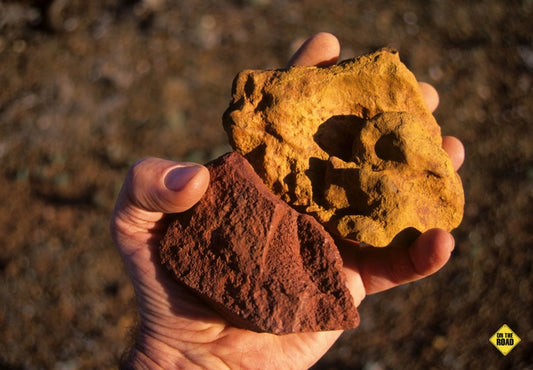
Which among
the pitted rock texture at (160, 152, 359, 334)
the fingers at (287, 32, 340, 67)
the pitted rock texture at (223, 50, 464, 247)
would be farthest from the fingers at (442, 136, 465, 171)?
the pitted rock texture at (160, 152, 359, 334)

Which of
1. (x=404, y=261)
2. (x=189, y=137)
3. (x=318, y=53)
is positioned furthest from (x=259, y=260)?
(x=189, y=137)

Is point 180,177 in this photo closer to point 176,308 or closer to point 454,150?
point 176,308

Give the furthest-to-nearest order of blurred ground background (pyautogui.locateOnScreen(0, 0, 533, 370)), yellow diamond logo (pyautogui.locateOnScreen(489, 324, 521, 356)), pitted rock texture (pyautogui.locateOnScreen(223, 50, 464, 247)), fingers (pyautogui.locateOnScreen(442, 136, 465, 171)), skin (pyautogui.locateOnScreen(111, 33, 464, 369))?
blurred ground background (pyautogui.locateOnScreen(0, 0, 533, 370))
yellow diamond logo (pyautogui.locateOnScreen(489, 324, 521, 356))
fingers (pyautogui.locateOnScreen(442, 136, 465, 171))
skin (pyautogui.locateOnScreen(111, 33, 464, 369))
pitted rock texture (pyautogui.locateOnScreen(223, 50, 464, 247))

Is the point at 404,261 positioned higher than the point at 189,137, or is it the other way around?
the point at 404,261

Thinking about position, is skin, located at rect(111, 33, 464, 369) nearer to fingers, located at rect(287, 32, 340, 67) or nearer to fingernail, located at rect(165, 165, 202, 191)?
fingernail, located at rect(165, 165, 202, 191)

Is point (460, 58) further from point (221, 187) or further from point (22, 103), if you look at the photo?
point (22, 103)

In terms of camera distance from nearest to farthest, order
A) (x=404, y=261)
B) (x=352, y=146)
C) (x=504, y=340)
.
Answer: (x=352, y=146), (x=404, y=261), (x=504, y=340)
